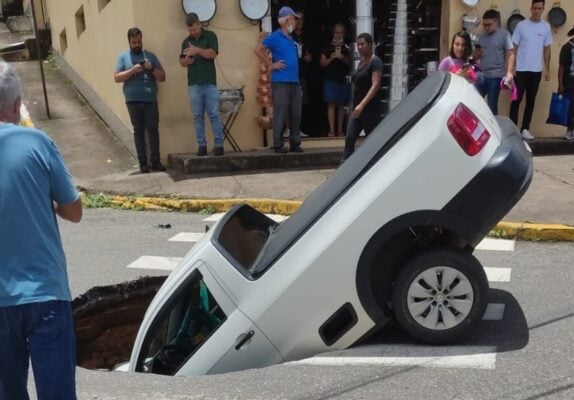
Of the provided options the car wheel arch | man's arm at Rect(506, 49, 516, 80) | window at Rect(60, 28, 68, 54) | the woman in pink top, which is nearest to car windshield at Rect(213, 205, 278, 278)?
the car wheel arch

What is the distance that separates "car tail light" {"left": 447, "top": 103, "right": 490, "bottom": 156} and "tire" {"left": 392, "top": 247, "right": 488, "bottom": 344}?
656mm

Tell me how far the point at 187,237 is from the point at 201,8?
160 inches

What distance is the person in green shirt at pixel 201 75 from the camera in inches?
380

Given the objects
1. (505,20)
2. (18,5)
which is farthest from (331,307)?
(18,5)

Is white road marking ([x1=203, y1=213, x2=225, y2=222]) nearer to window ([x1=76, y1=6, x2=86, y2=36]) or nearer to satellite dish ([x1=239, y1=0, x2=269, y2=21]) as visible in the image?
satellite dish ([x1=239, y1=0, x2=269, y2=21])

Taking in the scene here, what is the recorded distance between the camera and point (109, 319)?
20.1 ft

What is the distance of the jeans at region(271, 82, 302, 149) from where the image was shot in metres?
9.86

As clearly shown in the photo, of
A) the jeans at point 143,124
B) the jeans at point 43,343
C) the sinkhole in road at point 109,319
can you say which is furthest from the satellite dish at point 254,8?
the jeans at point 43,343

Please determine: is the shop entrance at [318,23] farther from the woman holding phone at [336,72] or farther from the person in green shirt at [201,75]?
the person in green shirt at [201,75]

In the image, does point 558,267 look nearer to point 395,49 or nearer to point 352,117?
point 352,117

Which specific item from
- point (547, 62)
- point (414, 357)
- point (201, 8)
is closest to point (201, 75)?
point (201, 8)

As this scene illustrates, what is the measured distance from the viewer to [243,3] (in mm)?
10312

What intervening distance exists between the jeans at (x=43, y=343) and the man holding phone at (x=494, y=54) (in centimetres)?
831

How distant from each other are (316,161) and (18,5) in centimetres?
1588
